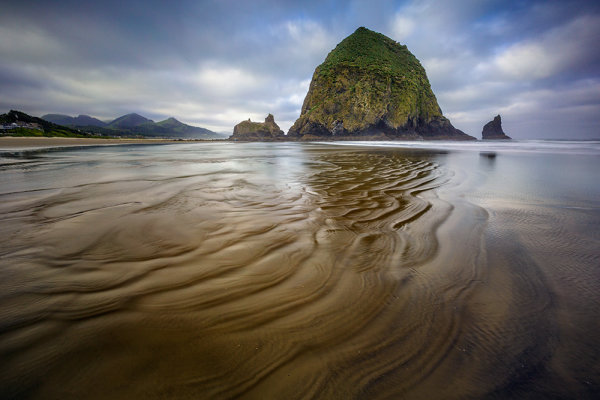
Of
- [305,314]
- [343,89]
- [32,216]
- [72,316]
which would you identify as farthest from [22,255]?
[343,89]

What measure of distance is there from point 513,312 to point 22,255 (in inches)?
202

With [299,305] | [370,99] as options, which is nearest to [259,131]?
[370,99]

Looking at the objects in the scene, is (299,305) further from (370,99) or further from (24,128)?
(24,128)

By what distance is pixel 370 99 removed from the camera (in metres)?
80.1

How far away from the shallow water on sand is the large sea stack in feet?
280

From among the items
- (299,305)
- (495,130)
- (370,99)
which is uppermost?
(370,99)

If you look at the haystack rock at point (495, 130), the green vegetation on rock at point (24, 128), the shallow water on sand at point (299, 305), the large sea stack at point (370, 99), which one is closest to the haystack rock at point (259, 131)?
the large sea stack at point (370, 99)

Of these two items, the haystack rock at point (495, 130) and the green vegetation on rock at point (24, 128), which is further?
the haystack rock at point (495, 130)

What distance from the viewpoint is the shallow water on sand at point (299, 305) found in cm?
130

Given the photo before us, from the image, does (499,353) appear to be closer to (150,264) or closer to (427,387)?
(427,387)

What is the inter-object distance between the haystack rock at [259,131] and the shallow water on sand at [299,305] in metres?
112

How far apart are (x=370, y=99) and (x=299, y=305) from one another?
297 ft

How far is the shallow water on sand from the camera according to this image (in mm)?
1303

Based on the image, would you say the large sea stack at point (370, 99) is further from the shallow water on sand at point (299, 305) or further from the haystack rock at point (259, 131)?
the shallow water on sand at point (299, 305)
